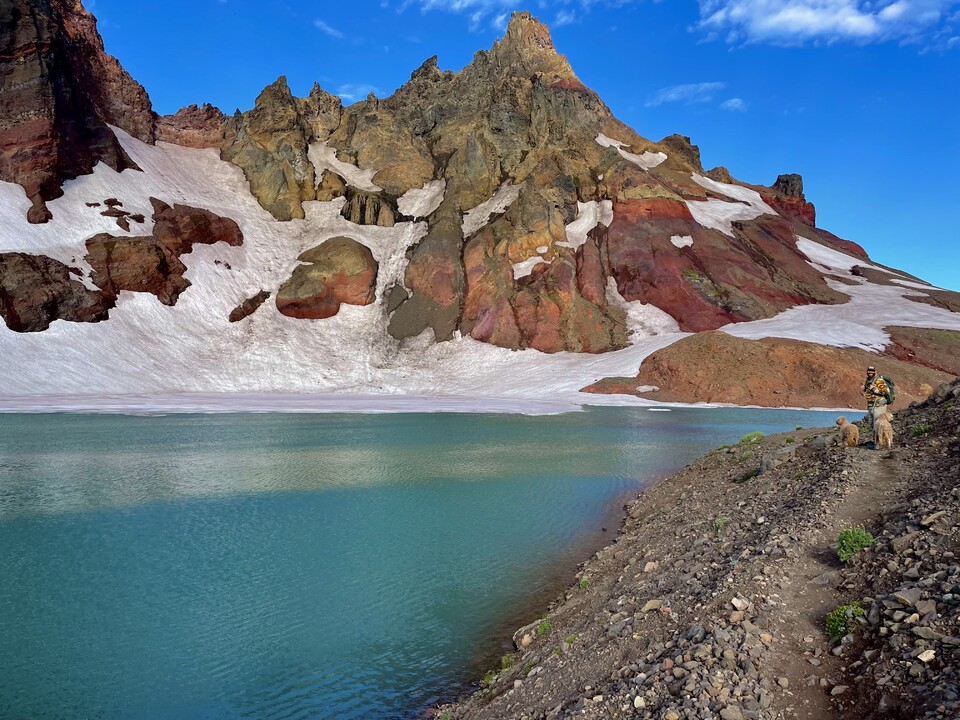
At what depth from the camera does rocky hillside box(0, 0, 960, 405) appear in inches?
2788

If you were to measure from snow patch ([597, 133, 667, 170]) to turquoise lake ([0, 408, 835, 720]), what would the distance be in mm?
79135

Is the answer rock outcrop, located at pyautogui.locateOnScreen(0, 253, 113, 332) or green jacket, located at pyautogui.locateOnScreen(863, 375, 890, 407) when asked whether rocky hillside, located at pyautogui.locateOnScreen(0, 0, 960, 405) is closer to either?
rock outcrop, located at pyautogui.locateOnScreen(0, 253, 113, 332)

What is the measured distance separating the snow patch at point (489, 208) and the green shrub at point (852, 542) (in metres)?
83.5

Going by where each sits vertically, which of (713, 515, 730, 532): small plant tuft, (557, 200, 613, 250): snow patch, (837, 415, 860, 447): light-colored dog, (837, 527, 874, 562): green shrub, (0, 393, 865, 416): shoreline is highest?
(557, 200, 613, 250): snow patch

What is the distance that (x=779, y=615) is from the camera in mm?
8492

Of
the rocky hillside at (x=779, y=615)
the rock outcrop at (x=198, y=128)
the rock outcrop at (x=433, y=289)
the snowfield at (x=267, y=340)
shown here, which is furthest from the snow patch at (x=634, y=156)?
the rocky hillside at (x=779, y=615)

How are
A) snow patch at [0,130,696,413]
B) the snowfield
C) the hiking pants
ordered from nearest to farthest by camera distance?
the hiking pants, snow patch at [0,130,696,413], the snowfield

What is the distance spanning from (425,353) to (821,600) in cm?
7135

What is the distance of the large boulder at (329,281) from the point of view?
271ft

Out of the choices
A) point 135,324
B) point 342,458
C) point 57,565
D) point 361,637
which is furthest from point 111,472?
point 135,324

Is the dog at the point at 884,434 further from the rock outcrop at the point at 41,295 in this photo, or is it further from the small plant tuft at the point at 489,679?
the rock outcrop at the point at 41,295

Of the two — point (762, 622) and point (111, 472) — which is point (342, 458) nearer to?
point (111, 472)

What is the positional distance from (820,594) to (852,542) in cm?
135

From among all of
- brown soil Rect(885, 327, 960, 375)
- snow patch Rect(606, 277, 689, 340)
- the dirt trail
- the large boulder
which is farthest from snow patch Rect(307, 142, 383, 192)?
the dirt trail
